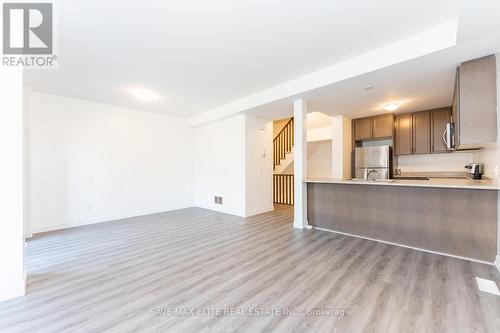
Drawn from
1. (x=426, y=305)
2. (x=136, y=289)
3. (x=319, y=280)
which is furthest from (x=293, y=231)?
(x=136, y=289)

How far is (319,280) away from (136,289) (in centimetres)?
184

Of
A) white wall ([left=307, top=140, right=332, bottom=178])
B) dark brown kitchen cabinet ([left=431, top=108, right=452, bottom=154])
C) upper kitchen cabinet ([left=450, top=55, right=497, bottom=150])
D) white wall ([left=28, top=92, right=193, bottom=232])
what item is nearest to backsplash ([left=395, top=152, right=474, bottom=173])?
dark brown kitchen cabinet ([left=431, top=108, right=452, bottom=154])

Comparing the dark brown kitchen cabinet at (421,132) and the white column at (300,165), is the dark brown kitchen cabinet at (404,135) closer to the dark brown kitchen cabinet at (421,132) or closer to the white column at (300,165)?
the dark brown kitchen cabinet at (421,132)

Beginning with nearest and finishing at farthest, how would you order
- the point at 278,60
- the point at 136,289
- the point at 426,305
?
the point at 426,305
the point at 136,289
the point at 278,60

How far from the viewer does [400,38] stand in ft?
8.59

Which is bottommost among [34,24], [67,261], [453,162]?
[67,261]

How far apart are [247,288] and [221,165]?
4060mm

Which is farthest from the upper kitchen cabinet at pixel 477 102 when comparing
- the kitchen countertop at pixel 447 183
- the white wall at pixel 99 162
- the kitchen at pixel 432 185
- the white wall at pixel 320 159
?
the white wall at pixel 99 162

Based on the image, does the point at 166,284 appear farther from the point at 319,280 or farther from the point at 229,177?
the point at 229,177

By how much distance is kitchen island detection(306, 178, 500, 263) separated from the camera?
8.64ft

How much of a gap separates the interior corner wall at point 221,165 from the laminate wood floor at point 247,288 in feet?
6.58

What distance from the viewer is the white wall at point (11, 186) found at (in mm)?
1928

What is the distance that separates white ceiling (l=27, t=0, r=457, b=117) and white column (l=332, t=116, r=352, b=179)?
1.67 m

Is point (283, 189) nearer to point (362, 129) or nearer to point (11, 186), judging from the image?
point (362, 129)
